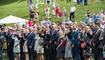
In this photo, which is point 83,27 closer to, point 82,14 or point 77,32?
point 77,32

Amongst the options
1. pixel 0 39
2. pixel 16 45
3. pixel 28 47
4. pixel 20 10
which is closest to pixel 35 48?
pixel 28 47

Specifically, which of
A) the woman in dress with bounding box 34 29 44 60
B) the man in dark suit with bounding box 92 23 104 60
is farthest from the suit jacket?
the man in dark suit with bounding box 92 23 104 60

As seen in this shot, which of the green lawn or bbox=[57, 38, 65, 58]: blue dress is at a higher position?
the green lawn

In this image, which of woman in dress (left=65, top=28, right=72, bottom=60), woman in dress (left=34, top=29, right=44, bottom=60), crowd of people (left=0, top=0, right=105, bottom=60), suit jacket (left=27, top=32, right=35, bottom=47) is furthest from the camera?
suit jacket (left=27, top=32, right=35, bottom=47)

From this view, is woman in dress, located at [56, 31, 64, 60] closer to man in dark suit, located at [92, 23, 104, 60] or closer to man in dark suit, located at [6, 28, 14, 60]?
man in dark suit, located at [92, 23, 104, 60]

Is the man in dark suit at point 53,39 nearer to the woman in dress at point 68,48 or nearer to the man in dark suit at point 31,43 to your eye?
the woman in dress at point 68,48

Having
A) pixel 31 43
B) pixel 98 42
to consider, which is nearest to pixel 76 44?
pixel 98 42

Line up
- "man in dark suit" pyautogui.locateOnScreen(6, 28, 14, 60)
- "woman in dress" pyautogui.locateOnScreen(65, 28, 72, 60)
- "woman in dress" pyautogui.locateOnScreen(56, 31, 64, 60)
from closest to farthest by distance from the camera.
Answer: "woman in dress" pyautogui.locateOnScreen(65, 28, 72, 60) → "woman in dress" pyautogui.locateOnScreen(56, 31, 64, 60) → "man in dark suit" pyautogui.locateOnScreen(6, 28, 14, 60)

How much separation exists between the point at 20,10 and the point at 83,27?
1063 inches

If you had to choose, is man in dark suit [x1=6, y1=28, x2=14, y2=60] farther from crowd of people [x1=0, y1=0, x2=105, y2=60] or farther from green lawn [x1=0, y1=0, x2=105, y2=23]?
green lawn [x1=0, y1=0, x2=105, y2=23]

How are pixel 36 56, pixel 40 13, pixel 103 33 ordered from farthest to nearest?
pixel 40 13
pixel 36 56
pixel 103 33

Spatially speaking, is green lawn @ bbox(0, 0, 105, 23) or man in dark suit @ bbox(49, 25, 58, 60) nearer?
man in dark suit @ bbox(49, 25, 58, 60)

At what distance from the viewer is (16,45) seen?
53.4ft

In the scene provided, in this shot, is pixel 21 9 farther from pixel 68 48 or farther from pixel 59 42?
pixel 68 48
